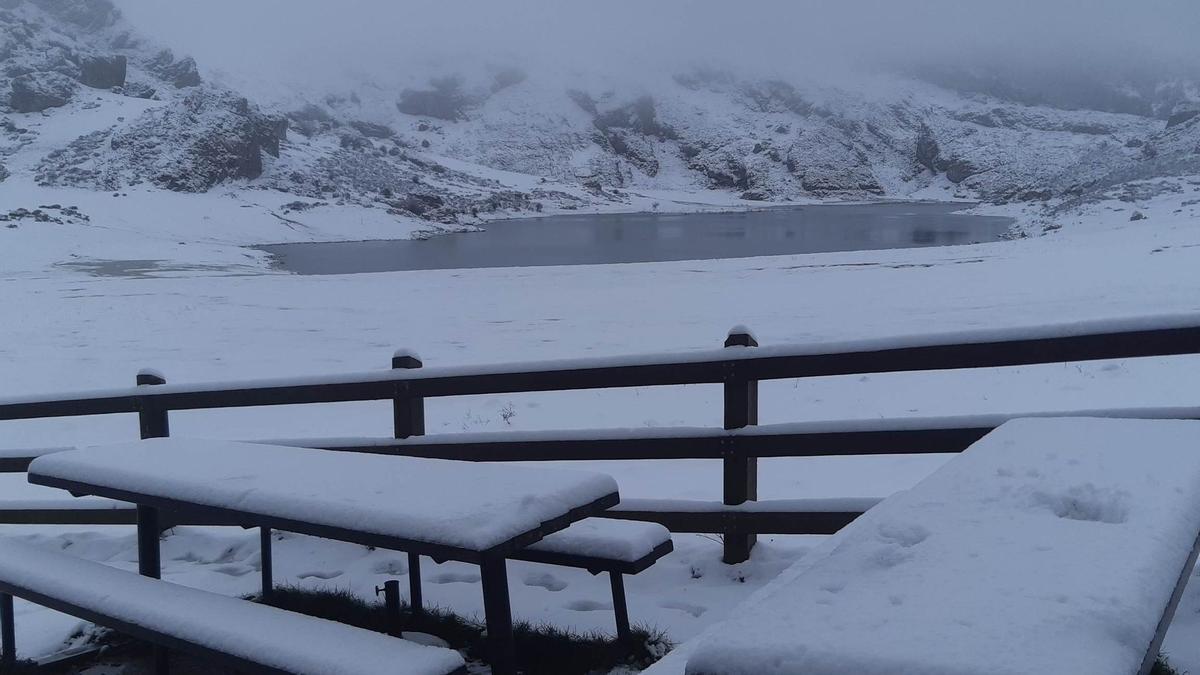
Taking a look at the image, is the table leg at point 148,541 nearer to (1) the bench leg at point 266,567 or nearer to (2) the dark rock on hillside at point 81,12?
(1) the bench leg at point 266,567

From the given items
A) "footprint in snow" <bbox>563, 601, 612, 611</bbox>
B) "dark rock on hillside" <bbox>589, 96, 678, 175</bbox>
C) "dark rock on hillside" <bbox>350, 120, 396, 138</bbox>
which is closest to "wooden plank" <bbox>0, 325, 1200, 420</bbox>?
"footprint in snow" <bbox>563, 601, 612, 611</bbox>

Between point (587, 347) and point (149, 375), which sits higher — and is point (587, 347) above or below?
below

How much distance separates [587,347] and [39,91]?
275ft

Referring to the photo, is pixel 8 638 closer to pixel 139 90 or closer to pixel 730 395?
pixel 730 395

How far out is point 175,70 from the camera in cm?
12156

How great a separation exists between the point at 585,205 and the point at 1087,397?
9872cm

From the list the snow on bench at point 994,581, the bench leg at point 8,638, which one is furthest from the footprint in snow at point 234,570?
the snow on bench at point 994,581

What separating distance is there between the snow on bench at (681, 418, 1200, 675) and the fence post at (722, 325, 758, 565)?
7.53 ft

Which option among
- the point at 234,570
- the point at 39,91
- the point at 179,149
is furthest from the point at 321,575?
the point at 39,91

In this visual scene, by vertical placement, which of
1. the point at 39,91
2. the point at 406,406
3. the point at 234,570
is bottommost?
the point at 234,570

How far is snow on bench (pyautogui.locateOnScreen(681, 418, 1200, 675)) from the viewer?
1385mm

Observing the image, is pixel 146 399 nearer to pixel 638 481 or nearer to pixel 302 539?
pixel 302 539

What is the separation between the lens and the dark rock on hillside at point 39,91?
7931 cm

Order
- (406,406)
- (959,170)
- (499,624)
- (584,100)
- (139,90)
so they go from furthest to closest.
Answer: (584,100)
(959,170)
(139,90)
(406,406)
(499,624)
